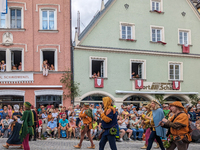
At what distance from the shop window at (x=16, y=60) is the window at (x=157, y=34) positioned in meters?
11.1

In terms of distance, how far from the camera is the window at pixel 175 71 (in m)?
25.0

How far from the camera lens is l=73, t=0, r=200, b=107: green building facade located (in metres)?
22.2

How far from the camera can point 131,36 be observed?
2395 centimetres

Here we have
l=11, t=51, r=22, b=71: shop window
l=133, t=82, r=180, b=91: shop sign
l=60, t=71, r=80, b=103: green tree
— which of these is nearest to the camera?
l=60, t=71, r=80, b=103: green tree

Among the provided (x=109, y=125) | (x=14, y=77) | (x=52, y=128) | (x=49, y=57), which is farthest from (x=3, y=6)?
(x=109, y=125)

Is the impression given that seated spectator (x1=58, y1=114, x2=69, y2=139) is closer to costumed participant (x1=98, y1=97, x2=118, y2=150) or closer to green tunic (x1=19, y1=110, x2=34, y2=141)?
green tunic (x1=19, y1=110, x2=34, y2=141)

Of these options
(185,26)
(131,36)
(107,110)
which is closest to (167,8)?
(185,26)

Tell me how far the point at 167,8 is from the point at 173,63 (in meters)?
4.88

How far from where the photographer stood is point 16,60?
21.6 metres

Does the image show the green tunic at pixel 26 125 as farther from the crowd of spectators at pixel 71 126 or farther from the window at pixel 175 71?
the window at pixel 175 71

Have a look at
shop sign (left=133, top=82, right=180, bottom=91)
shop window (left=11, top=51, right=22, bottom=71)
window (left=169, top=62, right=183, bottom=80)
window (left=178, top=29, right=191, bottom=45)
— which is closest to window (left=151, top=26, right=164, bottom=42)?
window (left=178, top=29, right=191, bottom=45)

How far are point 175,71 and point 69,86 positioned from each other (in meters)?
9.82

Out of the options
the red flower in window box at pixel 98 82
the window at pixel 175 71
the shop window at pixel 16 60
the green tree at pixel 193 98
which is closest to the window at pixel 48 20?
the shop window at pixel 16 60

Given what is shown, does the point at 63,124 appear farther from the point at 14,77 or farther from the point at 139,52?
the point at 139,52
